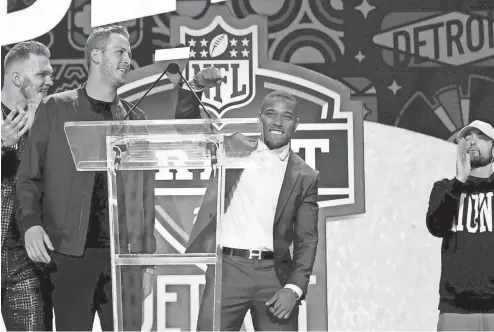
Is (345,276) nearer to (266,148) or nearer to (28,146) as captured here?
(266,148)

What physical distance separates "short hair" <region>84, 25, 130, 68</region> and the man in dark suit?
0.51 meters

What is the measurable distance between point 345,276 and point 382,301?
19 centimetres

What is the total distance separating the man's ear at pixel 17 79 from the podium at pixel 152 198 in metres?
0.96

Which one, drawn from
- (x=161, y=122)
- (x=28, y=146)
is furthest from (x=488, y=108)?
(x=28, y=146)

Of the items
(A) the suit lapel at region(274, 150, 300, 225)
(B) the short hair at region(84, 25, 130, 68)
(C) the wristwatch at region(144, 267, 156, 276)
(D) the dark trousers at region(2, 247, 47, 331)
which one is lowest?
(D) the dark trousers at region(2, 247, 47, 331)

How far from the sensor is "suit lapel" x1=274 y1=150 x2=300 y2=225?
287 centimetres

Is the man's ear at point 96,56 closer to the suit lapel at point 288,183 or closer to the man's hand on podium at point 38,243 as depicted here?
the man's hand on podium at point 38,243

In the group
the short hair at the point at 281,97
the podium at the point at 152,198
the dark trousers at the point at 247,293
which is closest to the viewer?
the podium at the point at 152,198

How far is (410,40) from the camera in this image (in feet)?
10.3

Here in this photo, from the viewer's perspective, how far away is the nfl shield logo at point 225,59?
121 inches

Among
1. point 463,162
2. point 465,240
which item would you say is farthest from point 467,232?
point 463,162

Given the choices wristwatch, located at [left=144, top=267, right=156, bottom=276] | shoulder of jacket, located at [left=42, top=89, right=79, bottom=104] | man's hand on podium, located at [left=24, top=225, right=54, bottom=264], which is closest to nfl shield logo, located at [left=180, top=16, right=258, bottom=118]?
shoulder of jacket, located at [left=42, top=89, right=79, bottom=104]

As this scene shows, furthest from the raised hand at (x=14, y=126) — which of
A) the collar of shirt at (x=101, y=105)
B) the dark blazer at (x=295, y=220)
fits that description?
the dark blazer at (x=295, y=220)

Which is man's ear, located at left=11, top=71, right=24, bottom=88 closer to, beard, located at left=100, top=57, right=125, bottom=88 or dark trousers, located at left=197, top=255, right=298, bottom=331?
beard, located at left=100, top=57, right=125, bottom=88
